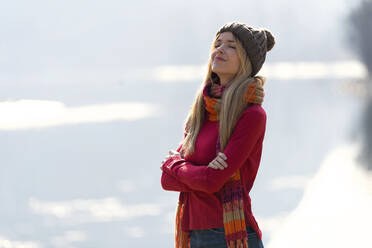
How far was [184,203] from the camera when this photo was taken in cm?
230

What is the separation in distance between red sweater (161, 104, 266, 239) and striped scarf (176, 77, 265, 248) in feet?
0.09

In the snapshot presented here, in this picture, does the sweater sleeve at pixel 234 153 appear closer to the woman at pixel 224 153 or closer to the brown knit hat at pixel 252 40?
the woman at pixel 224 153

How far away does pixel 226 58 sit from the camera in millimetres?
2258

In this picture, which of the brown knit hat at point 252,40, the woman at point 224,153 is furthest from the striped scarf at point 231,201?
the brown knit hat at point 252,40

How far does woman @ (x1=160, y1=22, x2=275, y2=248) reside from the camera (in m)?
2.15

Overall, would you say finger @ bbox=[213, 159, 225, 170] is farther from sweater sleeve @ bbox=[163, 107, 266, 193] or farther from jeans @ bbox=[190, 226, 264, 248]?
jeans @ bbox=[190, 226, 264, 248]

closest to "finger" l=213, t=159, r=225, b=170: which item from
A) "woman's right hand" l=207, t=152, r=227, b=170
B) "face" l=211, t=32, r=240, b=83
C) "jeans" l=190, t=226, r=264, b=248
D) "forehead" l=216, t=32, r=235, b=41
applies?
"woman's right hand" l=207, t=152, r=227, b=170

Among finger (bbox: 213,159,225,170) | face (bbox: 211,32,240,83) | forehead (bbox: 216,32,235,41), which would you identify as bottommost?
finger (bbox: 213,159,225,170)

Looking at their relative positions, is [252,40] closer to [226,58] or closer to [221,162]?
[226,58]

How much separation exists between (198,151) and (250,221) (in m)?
0.28

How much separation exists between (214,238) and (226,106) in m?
0.42

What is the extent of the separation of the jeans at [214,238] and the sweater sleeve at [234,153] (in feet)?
0.47

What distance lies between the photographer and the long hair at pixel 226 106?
7.18ft

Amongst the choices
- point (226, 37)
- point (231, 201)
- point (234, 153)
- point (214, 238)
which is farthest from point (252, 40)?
point (214, 238)
